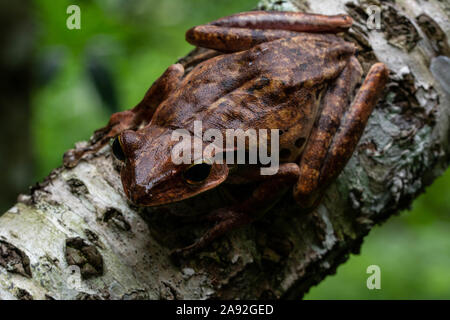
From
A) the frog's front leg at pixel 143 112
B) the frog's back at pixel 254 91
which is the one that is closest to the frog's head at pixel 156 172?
the frog's back at pixel 254 91

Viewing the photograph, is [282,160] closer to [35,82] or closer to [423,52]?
[423,52]

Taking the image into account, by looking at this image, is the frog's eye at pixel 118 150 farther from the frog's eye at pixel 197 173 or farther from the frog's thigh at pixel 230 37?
the frog's thigh at pixel 230 37

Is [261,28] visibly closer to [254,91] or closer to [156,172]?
[254,91]

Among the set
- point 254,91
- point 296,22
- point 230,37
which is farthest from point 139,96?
point 254,91

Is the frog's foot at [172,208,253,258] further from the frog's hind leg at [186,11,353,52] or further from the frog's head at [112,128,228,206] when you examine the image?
the frog's hind leg at [186,11,353,52]

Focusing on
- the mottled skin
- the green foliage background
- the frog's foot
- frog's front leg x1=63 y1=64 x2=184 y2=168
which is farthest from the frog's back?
the green foliage background

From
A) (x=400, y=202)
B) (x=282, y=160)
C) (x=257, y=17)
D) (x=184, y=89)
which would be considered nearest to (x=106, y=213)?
(x=184, y=89)

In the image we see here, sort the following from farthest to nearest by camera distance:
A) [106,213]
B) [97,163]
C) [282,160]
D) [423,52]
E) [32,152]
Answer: [32,152], [423,52], [282,160], [97,163], [106,213]
